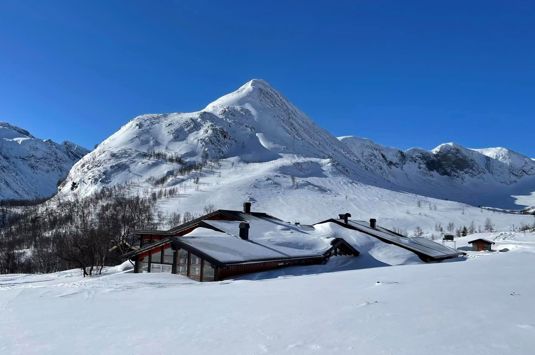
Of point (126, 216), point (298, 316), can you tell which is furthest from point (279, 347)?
point (126, 216)

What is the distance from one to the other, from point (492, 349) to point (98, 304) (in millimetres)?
11980

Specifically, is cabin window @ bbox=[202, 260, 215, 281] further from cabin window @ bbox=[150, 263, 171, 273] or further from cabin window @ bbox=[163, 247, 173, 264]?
cabin window @ bbox=[150, 263, 171, 273]

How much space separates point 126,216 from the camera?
12950 centimetres

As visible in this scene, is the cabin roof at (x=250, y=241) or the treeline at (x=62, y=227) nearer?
the cabin roof at (x=250, y=241)

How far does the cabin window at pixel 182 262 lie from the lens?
3005cm

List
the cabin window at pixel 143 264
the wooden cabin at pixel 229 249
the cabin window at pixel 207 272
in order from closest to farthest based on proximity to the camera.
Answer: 1. the cabin window at pixel 207 272
2. the wooden cabin at pixel 229 249
3. the cabin window at pixel 143 264

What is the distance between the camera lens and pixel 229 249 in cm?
3059

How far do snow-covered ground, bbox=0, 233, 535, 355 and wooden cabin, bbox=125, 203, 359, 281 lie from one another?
1118 centimetres

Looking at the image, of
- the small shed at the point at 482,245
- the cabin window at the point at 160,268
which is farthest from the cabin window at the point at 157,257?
the small shed at the point at 482,245

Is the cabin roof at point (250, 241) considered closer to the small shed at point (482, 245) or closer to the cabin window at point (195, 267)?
the cabin window at point (195, 267)

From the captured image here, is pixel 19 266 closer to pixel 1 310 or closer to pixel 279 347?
pixel 1 310

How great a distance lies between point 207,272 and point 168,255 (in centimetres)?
492

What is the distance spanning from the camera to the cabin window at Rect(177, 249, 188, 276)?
1183 inches

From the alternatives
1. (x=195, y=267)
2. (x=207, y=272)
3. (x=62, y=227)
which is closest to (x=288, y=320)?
(x=207, y=272)
